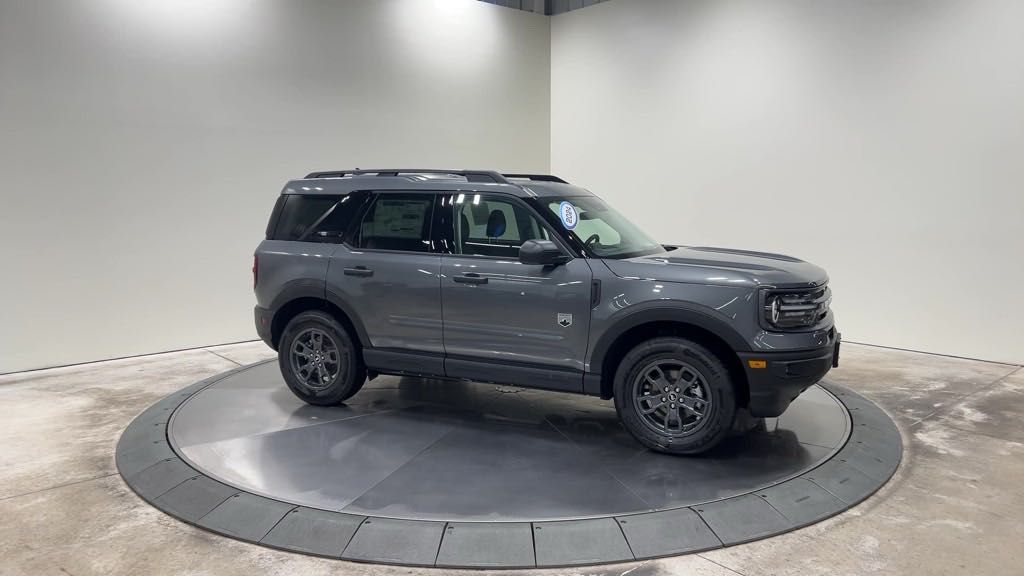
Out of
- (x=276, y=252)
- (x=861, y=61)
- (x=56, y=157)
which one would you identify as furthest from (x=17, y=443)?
(x=861, y=61)

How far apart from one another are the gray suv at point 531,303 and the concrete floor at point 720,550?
36.8 inches

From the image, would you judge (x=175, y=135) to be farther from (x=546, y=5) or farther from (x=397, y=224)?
(x=546, y=5)

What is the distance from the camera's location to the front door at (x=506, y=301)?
4.51 metres

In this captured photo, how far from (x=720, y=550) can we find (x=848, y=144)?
5.76 meters

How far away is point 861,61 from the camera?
7.38 m

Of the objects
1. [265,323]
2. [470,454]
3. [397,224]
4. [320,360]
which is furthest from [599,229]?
[265,323]

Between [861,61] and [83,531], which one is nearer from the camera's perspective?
[83,531]

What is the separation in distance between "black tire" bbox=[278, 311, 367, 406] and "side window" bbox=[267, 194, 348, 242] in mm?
655

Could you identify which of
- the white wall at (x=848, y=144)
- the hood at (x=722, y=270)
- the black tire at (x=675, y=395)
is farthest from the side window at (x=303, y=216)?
the white wall at (x=848, y=144)

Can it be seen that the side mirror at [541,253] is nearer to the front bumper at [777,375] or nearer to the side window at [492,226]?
the side window at [492,226]

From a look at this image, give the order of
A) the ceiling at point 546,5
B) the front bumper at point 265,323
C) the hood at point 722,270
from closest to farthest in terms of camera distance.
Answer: the hood at point 722,270 < the front bumper at point 265,323 < the ceiling at point 546,5

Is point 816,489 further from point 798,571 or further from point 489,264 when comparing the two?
point 489,264

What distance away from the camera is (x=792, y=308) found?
13.6 ft

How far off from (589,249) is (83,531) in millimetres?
3255
